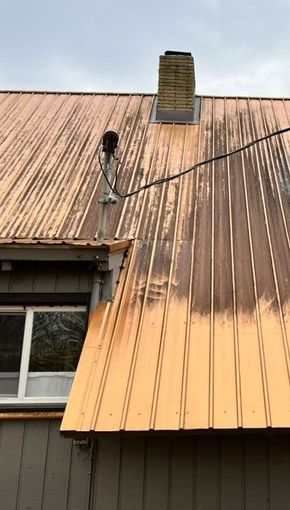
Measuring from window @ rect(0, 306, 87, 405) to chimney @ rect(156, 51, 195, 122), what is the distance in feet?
17.0

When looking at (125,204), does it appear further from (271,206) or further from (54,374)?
(54,374)

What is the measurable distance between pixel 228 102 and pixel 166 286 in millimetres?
6224

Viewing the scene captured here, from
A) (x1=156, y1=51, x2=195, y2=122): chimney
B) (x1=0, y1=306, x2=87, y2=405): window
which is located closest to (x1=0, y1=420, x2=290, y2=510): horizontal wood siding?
(x1=0, y1=306, x2=87, y2=405): window

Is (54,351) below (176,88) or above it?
below

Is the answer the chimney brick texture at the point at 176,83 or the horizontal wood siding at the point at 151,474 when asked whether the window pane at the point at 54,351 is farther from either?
the chimney brick texture at the point at 176,83

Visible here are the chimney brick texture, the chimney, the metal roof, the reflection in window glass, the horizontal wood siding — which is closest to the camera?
the metal roof

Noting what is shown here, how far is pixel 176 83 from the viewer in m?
9.34

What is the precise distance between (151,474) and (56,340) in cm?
160

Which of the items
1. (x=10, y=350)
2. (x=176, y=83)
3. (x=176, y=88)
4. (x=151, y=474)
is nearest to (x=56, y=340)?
(x=10, y=350)

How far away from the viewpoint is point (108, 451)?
4074 millimetres

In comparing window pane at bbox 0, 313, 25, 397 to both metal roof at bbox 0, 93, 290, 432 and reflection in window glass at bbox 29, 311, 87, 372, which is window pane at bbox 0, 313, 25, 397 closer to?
reflection in window glass at bbox 29, 311, 87, 372

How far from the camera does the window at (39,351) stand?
14.8 ft

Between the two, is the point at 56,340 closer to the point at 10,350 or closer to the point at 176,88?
the point at 10,350

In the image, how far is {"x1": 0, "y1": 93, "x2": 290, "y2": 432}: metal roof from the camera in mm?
3633
